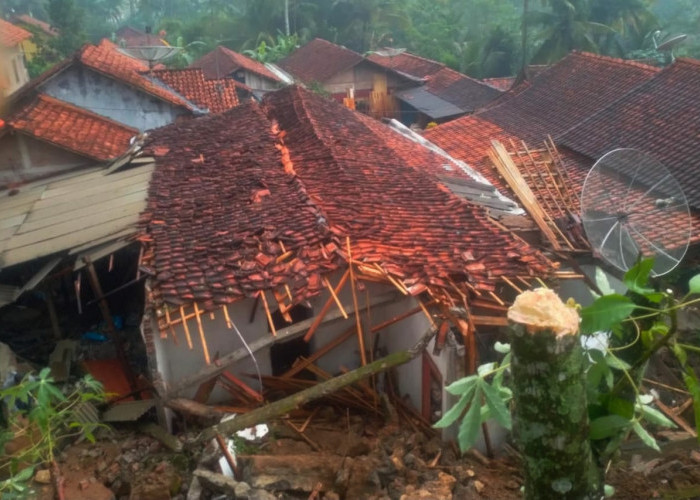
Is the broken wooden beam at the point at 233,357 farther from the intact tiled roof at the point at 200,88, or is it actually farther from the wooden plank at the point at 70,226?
the intact tiled roof at the point at 200,88

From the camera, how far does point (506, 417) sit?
2.45 m

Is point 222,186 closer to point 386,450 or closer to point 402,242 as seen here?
point 402,242

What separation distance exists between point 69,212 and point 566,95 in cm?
1663

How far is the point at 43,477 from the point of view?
5.98 m

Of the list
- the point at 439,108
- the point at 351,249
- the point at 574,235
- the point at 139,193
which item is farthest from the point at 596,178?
the point at 439,108

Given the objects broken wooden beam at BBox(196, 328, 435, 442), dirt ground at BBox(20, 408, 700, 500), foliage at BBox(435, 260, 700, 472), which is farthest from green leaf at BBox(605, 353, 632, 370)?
broken wooden beam at BBox(196, 328, 435, 442)

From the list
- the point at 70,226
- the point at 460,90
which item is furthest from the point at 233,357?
the point at 460,90

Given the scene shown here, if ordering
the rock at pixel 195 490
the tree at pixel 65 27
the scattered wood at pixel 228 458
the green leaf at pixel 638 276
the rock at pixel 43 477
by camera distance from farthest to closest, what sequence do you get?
1. the tree at pixel 65 27
2. the rock at pixel 43 477
3. the scattered wood at pixel 228 458
4. the rock at pixel 195 490
5. the green leaf at pixel 638 276

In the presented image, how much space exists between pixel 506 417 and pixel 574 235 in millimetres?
8593

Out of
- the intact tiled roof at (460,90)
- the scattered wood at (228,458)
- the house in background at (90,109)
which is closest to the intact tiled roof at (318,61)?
the intact tiled roof at (460,90)

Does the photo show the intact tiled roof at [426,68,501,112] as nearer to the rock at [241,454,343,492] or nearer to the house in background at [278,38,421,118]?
the house in background at [278,38,421,118]

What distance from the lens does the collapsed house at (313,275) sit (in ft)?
21.7

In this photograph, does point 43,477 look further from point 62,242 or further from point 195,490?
point 62,242

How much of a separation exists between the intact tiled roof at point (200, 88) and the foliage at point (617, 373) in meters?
19.0
